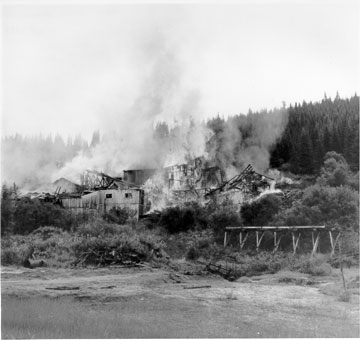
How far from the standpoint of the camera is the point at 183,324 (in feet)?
20.3

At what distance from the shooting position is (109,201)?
802 centimetres

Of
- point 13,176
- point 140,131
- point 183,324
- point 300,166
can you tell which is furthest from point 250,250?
point 13,176

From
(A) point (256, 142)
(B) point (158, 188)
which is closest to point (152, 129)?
(B) point (158, 188)

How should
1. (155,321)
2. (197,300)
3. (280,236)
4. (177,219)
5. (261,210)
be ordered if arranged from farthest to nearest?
(177,219) < (261,210) < (280,236) < (197,300) < (155,321)

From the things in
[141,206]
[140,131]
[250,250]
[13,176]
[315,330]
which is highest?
[140,131]

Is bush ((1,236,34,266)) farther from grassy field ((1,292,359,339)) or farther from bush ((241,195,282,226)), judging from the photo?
bush ((241,195,282,226))

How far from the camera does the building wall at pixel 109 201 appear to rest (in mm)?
7980

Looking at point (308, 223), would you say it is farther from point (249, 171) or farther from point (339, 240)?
point (249, 171)

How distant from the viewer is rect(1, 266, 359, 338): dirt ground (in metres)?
6.09

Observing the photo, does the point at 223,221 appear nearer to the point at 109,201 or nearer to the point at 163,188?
the point at 163,188

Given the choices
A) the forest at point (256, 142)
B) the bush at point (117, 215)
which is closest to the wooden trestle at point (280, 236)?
the forest at point (256, 142)

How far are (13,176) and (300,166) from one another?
4.51 meters

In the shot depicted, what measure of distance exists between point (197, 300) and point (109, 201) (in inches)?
88.9

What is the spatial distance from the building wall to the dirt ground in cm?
99
